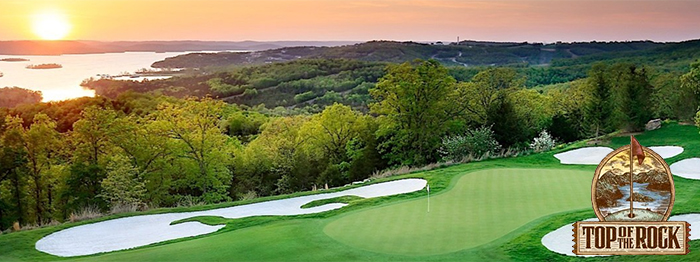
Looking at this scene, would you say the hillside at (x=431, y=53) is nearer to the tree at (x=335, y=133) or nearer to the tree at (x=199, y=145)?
the tree at (x=335, y=133)

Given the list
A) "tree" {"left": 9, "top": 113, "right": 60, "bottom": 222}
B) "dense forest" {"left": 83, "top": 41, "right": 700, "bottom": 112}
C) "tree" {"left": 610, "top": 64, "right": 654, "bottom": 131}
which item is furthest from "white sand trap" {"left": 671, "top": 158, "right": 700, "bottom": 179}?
"dense forest" {"left": 83, "top": 41, "right": 700, "bottom": 112}

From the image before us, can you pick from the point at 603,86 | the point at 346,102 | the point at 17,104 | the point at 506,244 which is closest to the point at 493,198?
the point at 506,244

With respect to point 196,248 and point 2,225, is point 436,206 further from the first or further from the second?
point 2,225

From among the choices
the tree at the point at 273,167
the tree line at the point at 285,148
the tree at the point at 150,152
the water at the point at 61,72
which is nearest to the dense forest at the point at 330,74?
the water at the point at 61,72

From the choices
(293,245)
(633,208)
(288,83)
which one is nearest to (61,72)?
(293,245)

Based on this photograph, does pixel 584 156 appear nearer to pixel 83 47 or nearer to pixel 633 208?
pixel 633 208

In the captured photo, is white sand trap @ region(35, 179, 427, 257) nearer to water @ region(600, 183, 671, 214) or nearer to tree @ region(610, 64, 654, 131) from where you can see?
water @ region(600, 183, 671, 214)
